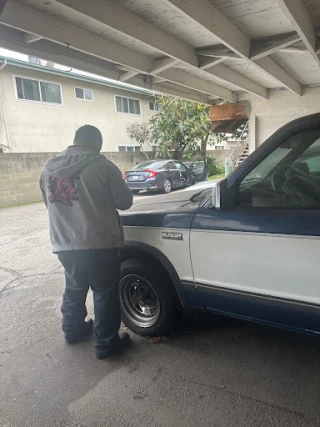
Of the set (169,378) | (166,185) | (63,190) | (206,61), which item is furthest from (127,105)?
(169,378)

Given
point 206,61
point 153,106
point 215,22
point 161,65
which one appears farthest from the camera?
point 153,106

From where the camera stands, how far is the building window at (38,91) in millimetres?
14945

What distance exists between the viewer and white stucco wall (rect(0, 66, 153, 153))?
47.9 ft

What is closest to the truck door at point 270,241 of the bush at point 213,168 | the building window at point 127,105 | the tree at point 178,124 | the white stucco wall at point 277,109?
the white stucco wall at point 277,109

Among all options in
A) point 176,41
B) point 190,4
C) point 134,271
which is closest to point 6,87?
point 176,41

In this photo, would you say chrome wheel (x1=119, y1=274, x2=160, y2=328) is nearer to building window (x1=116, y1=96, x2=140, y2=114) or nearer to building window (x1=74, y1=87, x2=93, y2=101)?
building window (x1=74, y1=87, x2=93, y2=101)

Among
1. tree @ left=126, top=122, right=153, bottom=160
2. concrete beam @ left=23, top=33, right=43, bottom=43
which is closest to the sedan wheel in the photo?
tree @ left=126, top=122, right=153, bottom=160

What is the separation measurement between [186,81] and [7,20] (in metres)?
3.89

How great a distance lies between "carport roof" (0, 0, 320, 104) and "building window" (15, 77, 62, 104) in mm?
11300

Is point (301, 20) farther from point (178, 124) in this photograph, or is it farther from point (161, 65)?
point (178, 124)

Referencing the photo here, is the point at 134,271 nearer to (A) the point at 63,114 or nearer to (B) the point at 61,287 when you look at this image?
(B) the point at 61,287

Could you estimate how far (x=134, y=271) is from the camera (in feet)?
9.56

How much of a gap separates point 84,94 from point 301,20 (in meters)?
16.0

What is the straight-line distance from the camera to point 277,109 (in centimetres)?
819
